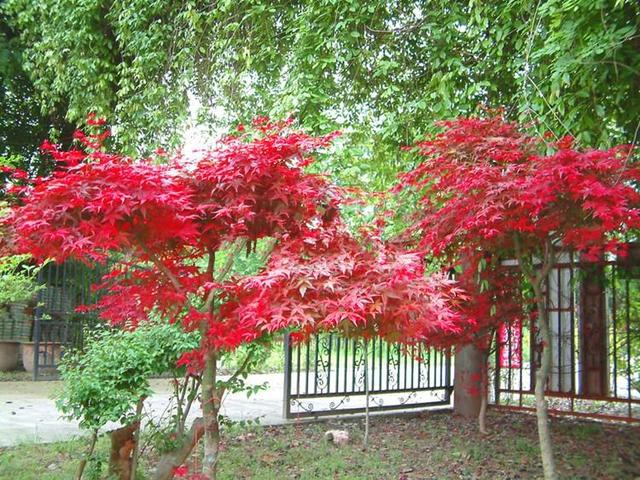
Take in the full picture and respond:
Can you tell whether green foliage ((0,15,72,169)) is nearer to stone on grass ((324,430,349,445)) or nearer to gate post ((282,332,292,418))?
gate post ((282,332,292,418))

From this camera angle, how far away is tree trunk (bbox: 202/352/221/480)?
130 inches

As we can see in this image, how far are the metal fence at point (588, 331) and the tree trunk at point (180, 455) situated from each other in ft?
13.3

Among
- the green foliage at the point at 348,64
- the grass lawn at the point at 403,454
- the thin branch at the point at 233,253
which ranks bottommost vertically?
the grass lawn at the point at 403,454

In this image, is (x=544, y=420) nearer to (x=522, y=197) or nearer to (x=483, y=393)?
(x=522, y=197)

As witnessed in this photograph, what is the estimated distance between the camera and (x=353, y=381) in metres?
7.05

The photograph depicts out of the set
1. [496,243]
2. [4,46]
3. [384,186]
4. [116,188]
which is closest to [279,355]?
[384,186]

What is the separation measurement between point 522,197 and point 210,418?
2276 mm

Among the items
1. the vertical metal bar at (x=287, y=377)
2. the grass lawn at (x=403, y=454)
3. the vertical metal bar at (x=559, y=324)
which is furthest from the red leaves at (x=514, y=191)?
the vertical metal bar at (x=559, y=324)

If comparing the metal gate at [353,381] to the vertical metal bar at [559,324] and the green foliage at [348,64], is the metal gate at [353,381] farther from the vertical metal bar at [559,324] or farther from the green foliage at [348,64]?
the green foliage at [348,64]

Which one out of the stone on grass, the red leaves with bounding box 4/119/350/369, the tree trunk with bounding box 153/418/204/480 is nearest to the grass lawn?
the stone on grass

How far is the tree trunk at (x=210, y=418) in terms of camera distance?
3.30 m

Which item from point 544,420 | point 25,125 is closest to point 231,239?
point 544,420

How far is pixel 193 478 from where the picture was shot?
323 cm

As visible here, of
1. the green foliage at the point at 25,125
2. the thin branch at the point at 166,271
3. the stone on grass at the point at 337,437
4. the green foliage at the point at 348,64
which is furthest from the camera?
the green foliage at the point at 25,125
